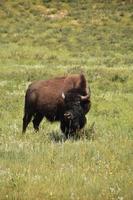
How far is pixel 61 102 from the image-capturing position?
43.5 feet

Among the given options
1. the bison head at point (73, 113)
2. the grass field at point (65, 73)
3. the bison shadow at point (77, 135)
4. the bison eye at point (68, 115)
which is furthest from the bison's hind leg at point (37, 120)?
the bison eye at point (68, 115)

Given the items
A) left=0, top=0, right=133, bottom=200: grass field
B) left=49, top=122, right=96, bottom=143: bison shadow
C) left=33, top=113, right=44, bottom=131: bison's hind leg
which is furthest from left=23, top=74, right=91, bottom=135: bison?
left=0, top=0, right=133, bottom=200: grass field

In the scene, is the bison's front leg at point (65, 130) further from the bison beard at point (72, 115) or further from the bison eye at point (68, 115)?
the bison eye at point (68, 115)

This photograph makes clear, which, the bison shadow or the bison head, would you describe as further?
the bison head

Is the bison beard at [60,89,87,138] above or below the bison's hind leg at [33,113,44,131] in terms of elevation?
above

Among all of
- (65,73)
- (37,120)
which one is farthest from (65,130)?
(65,73)

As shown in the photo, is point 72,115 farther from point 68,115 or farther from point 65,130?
point 65,130

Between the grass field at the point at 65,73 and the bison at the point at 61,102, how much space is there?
1.39 feet

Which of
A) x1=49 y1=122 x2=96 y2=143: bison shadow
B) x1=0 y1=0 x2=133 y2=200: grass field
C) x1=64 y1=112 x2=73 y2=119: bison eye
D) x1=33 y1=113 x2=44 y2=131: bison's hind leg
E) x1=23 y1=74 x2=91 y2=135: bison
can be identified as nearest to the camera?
x1=0 y1=0 x2=133 y2=200: grass field

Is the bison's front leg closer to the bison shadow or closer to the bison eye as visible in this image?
the bison shadow

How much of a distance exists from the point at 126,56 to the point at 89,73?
8.87 m

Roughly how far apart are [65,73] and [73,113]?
37.3 feet

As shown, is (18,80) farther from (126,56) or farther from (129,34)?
(129,34)

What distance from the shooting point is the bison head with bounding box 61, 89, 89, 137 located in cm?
1271
